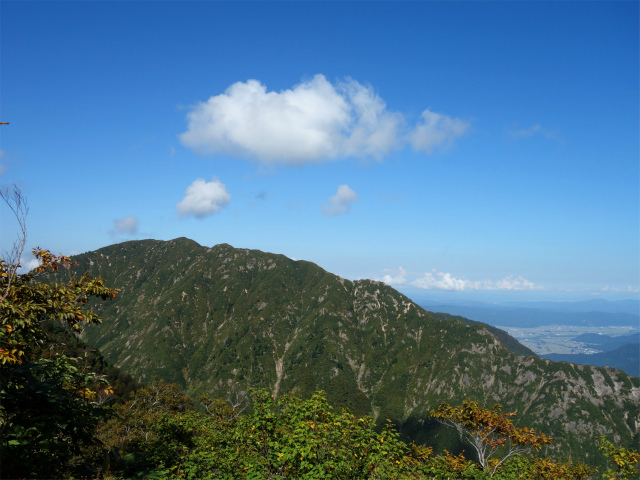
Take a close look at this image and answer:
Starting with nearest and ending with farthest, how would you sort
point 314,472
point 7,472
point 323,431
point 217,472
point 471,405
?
1. point 7,472
2. point 314,472
3. point 323,431
4. point 217,472
5. point 471,405

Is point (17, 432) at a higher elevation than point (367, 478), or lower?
higher

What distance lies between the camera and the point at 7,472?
1155 cm

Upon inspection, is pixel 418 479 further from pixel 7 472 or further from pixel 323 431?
pixel 7 472

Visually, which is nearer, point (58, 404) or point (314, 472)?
point (58, 404)

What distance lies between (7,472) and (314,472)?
1138 centimetres

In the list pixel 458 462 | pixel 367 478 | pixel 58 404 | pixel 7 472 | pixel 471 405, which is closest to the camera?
pixel 7 472

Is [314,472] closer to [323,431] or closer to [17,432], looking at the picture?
[323,431]

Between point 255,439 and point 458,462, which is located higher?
point 255,439

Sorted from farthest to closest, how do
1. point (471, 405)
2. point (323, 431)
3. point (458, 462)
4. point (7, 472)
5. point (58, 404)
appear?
point (471, 405) < point (458, 462) < point (323, 431) < point (58, 404) < point (7, 472)

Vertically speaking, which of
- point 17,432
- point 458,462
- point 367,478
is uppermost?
point 17,432

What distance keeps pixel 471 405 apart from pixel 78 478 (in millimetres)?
36044

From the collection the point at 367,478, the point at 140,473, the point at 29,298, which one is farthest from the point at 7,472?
the point at 367,478

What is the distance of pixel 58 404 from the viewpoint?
1348cm

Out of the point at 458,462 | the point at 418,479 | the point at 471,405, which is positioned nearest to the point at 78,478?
the point at 418,479
